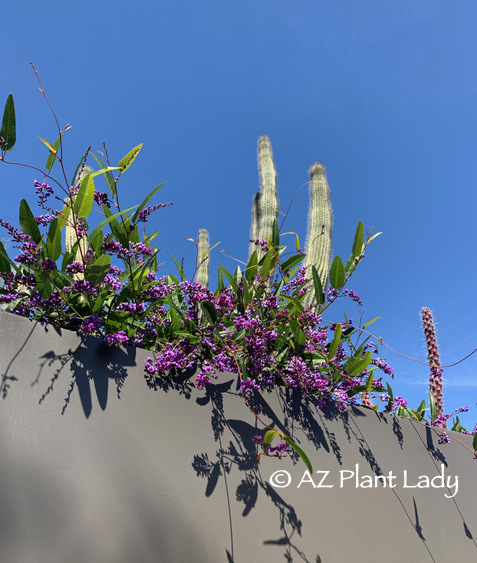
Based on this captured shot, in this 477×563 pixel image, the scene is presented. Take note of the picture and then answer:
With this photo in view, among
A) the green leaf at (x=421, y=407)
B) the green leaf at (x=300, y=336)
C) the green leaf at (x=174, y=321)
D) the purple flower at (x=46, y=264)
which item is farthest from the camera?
the green leaf at (x=421, y=407)

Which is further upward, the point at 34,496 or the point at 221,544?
the point at 34,496

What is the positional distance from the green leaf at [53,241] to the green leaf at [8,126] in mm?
201

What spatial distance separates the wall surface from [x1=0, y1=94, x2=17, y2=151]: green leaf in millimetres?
407

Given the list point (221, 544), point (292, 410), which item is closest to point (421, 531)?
point (292, 410)

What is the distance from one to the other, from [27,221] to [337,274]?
3.23ft

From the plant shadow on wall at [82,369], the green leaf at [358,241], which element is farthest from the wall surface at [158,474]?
the green leaf at [358,241]

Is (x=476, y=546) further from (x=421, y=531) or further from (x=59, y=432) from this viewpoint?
(x=59, y=432)

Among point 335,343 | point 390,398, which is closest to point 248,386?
point 335,343

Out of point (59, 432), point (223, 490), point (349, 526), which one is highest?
point (59, 432)

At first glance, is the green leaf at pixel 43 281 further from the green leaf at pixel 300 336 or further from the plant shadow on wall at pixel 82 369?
the green leaf at pixel 300 336

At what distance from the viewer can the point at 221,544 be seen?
0.98 meters

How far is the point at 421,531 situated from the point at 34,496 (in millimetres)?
1302

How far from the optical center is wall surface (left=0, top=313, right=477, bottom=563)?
0.82 metres

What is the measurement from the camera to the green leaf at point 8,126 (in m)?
0.98
